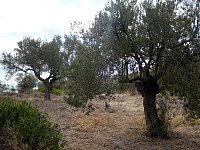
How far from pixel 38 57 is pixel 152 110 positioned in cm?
2232

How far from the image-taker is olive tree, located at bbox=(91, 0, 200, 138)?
12688mm

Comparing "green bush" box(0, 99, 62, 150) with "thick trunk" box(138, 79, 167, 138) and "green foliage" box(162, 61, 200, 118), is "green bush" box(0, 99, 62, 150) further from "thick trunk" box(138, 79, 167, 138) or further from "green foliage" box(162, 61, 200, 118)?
"thick trunk" box(138, 79, 167, 138)

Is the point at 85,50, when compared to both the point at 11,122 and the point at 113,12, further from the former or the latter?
the point at 11,122

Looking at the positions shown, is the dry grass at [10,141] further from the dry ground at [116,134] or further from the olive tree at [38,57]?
the olive tree at [38,57]

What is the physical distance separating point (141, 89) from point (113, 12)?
11.9ft

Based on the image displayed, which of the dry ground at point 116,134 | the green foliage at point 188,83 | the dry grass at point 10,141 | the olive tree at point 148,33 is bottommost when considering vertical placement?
the dry ground at point 116,134

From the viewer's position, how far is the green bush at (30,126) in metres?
8.05

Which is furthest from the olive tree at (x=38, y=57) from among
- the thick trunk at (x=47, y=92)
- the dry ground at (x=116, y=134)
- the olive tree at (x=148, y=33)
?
the olive tree at (x=148, y=33)

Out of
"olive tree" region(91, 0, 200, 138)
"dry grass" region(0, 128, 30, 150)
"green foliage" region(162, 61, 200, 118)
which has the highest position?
"olive tree" region(91, 0, 200, 138)

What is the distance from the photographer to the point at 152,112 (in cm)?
1534

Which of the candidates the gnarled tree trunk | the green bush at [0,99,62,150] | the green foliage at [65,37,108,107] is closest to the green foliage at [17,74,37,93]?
the gnarled tree trunk

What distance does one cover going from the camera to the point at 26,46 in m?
36.3

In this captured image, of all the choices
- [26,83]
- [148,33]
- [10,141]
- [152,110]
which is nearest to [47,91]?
[26,83]

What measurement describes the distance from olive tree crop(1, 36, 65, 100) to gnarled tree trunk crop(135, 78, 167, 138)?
20505mm
